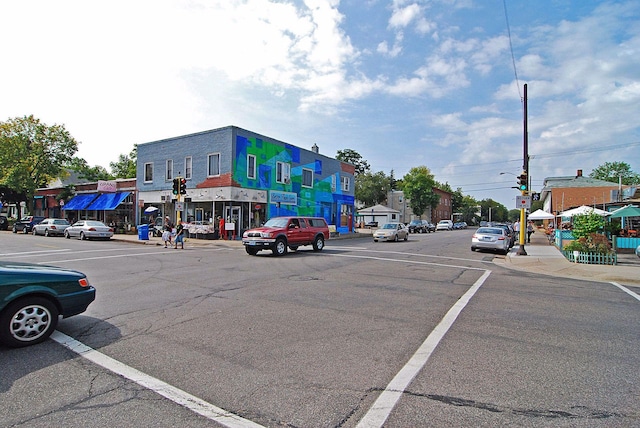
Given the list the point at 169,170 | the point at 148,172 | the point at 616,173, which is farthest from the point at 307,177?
the point at 616,173

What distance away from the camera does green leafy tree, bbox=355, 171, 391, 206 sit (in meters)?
75.9

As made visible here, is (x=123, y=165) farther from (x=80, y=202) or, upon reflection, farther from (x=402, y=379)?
(x=402, y=379)

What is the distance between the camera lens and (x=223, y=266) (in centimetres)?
1262

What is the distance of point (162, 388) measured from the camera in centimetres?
361

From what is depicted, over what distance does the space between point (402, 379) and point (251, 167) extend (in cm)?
2478

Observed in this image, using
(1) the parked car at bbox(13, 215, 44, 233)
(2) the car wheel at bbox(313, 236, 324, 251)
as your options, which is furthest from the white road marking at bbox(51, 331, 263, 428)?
(1) the parked car at bbox(13, 215, 44, 233)

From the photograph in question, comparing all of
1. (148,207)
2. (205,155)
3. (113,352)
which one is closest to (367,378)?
(113,352)

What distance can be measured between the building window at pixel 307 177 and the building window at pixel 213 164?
875 centimetres

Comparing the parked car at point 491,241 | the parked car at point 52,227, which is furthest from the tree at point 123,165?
the parked car at point 491,241

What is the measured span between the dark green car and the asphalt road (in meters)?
0.26

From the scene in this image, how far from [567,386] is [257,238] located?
13.7 m

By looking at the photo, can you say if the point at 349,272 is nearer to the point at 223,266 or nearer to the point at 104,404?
the point at 223,266

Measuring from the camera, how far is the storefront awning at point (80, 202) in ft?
113

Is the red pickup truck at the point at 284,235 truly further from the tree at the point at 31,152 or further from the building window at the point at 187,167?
the tree at the point at 31,152
